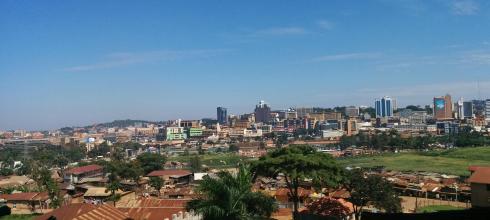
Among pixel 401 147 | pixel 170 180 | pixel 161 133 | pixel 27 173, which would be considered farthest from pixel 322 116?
pixel 170 180

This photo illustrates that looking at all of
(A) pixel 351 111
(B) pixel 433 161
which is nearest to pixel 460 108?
(A) pixel 351 111

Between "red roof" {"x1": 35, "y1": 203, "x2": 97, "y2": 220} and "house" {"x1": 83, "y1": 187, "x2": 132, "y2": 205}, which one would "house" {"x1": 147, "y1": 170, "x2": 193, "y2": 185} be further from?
"red roof" {"x1": 35, "y1": 203, "x2": 97, "y2": 220}

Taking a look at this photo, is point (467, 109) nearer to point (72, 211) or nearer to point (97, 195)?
point (97, 195)

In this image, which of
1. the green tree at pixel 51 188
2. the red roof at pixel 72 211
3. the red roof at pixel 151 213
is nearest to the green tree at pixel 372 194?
the red roof at pixel 151 213

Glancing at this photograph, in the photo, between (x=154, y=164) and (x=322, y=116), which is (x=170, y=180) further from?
(x=322, y=116)

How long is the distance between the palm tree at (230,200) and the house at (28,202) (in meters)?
22.3

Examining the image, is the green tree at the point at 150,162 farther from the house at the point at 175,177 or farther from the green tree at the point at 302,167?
the green tree at the point at 302,167

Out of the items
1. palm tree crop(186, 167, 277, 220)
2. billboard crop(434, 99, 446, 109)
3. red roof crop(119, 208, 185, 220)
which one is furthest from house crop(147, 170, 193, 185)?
billboard crop(434, 99, 446, 109)

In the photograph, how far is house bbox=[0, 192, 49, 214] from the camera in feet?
102

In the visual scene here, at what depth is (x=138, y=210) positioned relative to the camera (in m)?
18.8

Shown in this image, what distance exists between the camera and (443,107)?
156 meters

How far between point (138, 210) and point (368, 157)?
60711 mm

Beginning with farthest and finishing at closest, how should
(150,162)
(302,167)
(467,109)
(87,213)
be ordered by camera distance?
(467,109), (150,162), (302,167), (87,213)

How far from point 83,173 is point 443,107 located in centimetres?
13175
